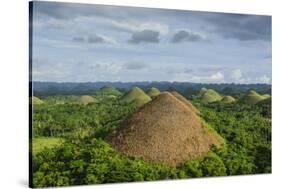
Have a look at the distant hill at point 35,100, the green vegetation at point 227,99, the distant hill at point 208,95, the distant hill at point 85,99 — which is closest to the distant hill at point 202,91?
the distant hill at point 208,95

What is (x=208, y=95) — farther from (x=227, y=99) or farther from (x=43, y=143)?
(x=43, y=143)

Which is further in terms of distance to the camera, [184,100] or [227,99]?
[227,99]

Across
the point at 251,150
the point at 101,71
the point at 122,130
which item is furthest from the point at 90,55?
the point at 251,150

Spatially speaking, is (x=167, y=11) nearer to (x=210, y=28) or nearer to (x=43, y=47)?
(x=210, y=28)

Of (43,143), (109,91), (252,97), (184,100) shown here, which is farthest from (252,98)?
(43,143)

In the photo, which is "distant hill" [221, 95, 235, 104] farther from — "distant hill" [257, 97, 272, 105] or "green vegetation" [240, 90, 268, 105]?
"distant hill" [257, 97, 272, 105]
